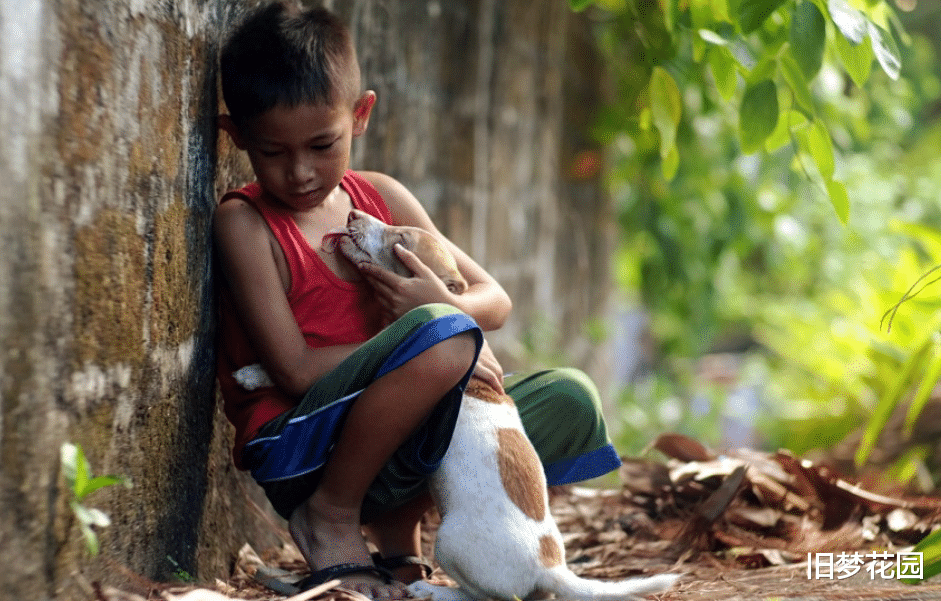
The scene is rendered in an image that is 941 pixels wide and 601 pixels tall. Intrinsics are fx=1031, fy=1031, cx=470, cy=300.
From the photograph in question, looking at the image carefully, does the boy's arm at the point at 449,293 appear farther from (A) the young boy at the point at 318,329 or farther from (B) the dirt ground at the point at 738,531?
(B) the dirt ground at the point at 738,531

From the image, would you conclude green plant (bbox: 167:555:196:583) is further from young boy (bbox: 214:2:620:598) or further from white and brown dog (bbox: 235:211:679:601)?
white and brown dog (bbox: 235:211:679:601)

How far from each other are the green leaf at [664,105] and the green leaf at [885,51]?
0.63m

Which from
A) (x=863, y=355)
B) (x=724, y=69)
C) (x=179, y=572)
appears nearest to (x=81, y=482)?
(x=179, y=572)

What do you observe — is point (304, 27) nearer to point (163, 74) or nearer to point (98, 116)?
point (163, 74)

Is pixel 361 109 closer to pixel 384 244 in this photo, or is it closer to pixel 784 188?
pixel 384 244

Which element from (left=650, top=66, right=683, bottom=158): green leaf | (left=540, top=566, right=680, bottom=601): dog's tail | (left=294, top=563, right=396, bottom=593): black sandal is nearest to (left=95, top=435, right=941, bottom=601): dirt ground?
(left=294, top=563, right=396, bottom=593): black sandal

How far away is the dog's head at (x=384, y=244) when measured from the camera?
2113 mm

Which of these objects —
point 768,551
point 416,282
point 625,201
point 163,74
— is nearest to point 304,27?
point 163,74

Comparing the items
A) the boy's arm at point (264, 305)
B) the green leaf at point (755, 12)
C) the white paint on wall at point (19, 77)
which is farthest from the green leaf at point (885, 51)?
the white paint on wall at point (19, 77)

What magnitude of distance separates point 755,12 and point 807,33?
12cm

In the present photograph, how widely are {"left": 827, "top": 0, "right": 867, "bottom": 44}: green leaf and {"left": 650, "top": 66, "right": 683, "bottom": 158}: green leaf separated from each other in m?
0.64

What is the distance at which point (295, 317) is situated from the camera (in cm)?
209

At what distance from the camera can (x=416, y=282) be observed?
2.10 metres

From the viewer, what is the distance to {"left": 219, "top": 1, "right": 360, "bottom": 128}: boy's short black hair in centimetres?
194
